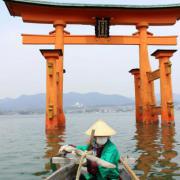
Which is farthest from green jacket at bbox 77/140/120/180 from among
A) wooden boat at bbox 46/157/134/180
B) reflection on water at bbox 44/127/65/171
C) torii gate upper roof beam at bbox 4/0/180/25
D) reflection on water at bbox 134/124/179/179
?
torii gate upper roof beam at bbox 4/0/180/25

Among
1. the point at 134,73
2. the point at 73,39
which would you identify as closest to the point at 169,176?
the point at 73,39

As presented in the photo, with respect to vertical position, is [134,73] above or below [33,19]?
below

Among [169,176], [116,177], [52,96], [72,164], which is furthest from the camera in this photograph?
[52,96]

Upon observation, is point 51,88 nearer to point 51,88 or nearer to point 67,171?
point 51,88

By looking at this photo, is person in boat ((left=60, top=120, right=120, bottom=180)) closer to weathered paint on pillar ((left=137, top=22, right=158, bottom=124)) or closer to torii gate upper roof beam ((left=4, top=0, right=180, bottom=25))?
weathered paint on pillar ((left=137, top=22, right=158, bottom=124))

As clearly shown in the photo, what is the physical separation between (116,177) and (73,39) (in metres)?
13.0

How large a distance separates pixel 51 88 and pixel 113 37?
4.90 metres

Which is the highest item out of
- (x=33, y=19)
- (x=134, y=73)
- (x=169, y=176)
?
(x=33, y=19)

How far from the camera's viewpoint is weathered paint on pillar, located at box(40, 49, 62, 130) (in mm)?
14684

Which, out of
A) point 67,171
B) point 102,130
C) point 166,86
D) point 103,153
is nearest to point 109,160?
point 103,153

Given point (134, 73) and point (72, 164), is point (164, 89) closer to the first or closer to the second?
point (134, 73)

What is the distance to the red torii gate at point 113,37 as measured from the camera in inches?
632

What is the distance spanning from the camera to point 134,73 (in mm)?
19625

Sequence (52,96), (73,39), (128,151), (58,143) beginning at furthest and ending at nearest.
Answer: (73,39) < (52,96) < (58,143) < (128,151)
